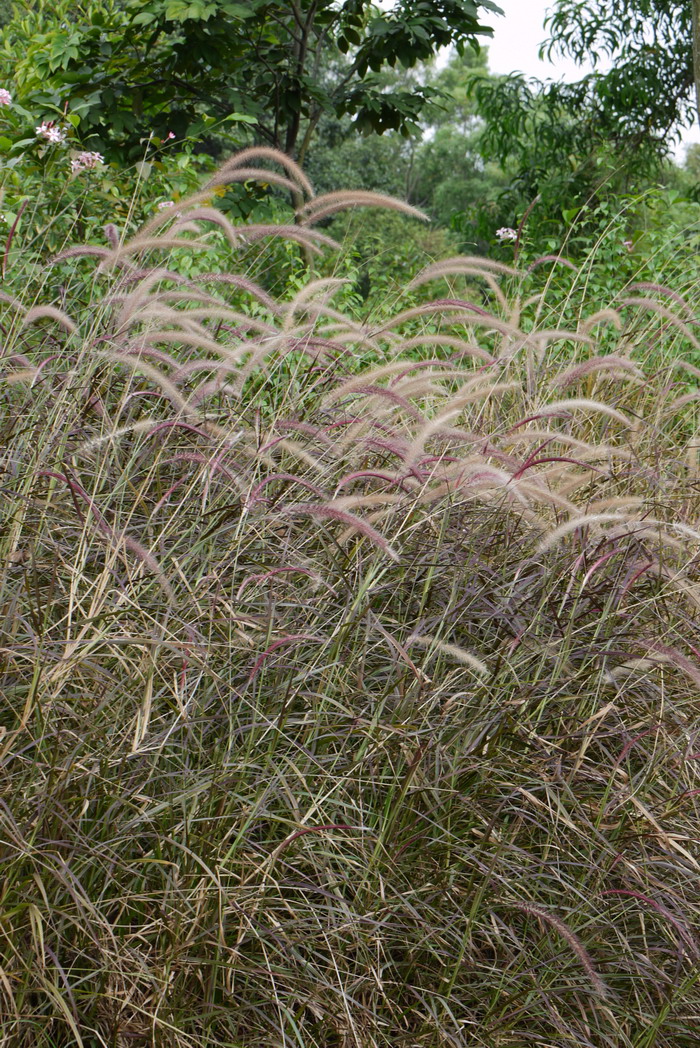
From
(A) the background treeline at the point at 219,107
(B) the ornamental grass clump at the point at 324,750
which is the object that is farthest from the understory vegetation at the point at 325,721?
(A) the background treeline at the point at 219,107

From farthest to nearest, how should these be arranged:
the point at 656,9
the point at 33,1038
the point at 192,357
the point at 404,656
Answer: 1. the point at 656,9
2. the point at 192,357
3. the point at 404,656
4. the point at 33,1038

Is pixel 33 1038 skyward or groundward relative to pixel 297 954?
groundward

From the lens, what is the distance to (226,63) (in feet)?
17.5

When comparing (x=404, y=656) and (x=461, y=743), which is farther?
(x=461, y=743)

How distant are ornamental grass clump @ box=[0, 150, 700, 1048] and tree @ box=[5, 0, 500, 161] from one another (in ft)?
9.58

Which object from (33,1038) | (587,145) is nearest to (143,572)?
(33,1038)

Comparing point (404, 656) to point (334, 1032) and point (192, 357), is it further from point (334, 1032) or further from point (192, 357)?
point (192, 357)

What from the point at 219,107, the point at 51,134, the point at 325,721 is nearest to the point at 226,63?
the point at 219,107

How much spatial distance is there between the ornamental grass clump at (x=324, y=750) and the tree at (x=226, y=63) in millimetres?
2920

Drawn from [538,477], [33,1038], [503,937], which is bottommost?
[33,1038]

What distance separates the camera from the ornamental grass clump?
5.66ft

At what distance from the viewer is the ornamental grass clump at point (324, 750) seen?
173cm

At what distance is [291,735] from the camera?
2086 millimetres

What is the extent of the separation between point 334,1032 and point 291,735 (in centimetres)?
54
